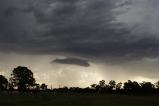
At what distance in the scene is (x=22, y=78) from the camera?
603ft

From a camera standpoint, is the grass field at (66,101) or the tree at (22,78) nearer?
the grass field at (66,101)

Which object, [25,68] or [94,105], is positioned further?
[25,68]

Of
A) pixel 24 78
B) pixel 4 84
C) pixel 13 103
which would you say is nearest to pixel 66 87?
pixel 24 78

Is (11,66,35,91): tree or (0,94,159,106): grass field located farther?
(11,66,35,91): tree

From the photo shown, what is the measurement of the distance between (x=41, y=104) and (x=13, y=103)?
6005 mm

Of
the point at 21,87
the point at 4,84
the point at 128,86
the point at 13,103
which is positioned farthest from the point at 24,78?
the point at 13,103

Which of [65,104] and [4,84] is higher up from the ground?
[4,84]

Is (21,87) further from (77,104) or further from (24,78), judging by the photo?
(77,104)

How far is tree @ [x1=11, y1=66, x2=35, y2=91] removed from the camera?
183750 millimetres

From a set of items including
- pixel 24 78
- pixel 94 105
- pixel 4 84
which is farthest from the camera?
pixel 4 84

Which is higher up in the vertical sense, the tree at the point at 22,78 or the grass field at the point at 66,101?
the tree at the point at 22,78

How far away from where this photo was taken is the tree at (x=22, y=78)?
184 m

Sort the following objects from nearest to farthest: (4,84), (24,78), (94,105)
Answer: (94,105) < (24,78) < (4,84)

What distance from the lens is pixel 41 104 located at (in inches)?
2657
